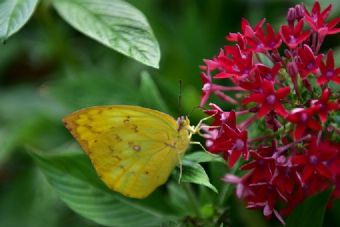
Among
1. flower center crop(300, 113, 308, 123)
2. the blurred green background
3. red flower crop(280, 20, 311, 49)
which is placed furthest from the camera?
the blurred green background

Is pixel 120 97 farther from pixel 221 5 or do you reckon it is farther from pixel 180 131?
pixel 221 5

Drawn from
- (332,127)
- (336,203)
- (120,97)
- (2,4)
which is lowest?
(336,203)

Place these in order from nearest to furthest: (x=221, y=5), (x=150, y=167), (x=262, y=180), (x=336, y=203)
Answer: (x=262, y=180)
(x=150, y=167)
(x=336, y=203)
(x=221, y=5)

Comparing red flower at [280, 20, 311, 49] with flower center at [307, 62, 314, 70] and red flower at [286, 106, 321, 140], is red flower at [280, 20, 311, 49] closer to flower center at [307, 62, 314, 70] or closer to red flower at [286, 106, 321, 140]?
flower center at [307, 62, 314, 70]

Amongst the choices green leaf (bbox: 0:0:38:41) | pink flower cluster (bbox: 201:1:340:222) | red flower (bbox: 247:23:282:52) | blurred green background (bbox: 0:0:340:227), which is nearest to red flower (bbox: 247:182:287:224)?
pink flower cluster (bbox: 201:1:340:222)

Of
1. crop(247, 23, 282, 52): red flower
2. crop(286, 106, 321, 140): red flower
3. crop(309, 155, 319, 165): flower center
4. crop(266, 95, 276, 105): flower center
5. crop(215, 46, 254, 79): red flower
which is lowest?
crop(309, 155, 319, 165): flower center

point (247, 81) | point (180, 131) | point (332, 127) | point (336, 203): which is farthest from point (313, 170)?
point (336, 203)

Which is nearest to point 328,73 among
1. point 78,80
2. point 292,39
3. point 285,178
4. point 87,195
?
point 292,39

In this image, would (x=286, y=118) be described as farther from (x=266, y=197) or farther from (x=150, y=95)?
(x=150, y=95)
